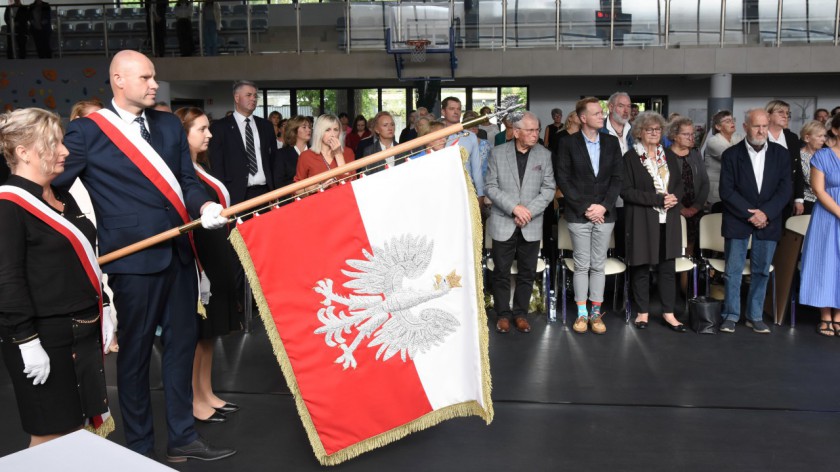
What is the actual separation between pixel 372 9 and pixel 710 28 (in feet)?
18.8

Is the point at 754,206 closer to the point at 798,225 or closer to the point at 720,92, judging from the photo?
the point at 798,225

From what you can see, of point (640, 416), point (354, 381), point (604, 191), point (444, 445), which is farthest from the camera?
point (604, 191)

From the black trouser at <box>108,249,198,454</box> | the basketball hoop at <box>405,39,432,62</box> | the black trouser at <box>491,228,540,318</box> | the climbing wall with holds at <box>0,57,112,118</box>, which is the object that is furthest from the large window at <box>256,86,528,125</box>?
the black trouser at <box>108,249,198,454</box>

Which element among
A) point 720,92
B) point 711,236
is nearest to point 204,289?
point 711,236

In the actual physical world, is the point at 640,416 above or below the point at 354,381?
below

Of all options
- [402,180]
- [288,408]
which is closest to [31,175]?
[402,180]

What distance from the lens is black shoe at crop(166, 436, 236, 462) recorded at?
3400 millimetres

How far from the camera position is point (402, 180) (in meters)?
3.24

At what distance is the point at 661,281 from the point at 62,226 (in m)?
4.26

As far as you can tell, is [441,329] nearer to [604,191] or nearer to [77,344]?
[77,344]

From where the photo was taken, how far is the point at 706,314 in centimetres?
552

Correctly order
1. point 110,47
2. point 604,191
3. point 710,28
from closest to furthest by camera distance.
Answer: point 604,191 < point 710,28 < point 110,47

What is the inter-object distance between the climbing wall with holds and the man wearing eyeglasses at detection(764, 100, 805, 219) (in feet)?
38.3

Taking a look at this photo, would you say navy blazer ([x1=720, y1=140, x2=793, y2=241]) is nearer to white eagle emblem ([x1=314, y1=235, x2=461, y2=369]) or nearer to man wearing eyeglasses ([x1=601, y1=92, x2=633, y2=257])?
man wearing eyeglasses ([x1=601, y1=92, x2=633, y2=257])
